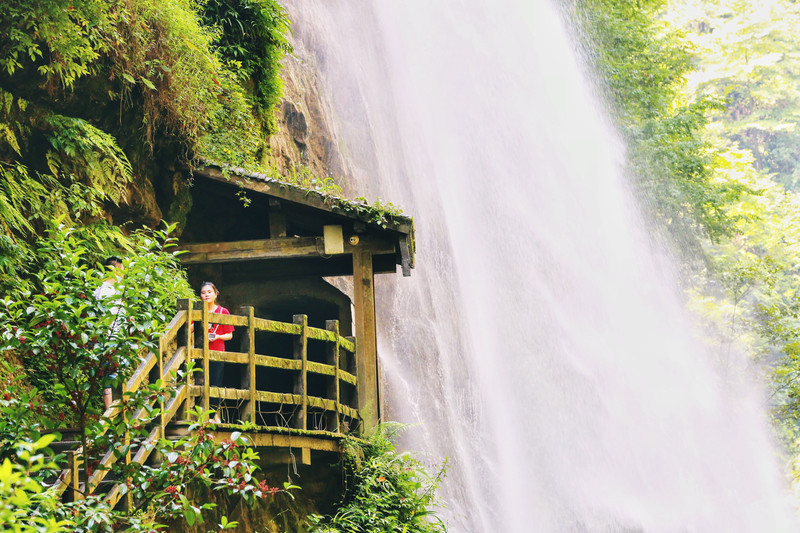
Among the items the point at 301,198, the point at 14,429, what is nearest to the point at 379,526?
the point at 301,198

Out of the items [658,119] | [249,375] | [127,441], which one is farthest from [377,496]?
[658,119]

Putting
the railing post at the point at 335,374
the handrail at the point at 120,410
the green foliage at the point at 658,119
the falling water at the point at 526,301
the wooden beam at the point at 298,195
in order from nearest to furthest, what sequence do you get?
the handrail at the point at 120,410 → the railing post at the point at 335,374 → the wooden beam at the point at 298,195 → the falling water at the point at 526,301 → the green foliage at the point at 658,119

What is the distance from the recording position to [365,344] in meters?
10.4

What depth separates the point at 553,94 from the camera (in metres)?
30.3

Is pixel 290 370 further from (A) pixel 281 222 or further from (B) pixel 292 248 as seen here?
(A) pixel 281 222

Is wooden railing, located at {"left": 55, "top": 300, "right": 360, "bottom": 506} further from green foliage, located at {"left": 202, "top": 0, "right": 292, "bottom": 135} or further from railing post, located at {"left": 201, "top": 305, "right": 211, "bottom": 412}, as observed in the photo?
green foliage, located at {"left": 202, "top": 0, "right": 292, "bottom": 135}


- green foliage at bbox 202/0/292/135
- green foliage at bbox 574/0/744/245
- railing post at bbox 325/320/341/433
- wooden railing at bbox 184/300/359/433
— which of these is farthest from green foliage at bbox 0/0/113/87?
green foliage at bbox 574/0/744/245

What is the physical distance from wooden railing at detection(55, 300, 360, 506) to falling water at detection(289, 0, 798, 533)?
6831mm

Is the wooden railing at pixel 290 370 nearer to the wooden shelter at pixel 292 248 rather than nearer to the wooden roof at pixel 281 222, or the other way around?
the wooden shelter at pixel 292 248

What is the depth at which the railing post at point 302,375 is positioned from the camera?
348 inches

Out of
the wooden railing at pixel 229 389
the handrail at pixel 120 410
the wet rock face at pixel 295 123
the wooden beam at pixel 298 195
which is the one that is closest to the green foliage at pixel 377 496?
the wooden railing at pixel 229 389

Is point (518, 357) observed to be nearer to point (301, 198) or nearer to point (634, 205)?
point (634, 205)

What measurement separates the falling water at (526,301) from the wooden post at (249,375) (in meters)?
8.28

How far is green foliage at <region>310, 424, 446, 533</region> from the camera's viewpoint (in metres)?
9.10
